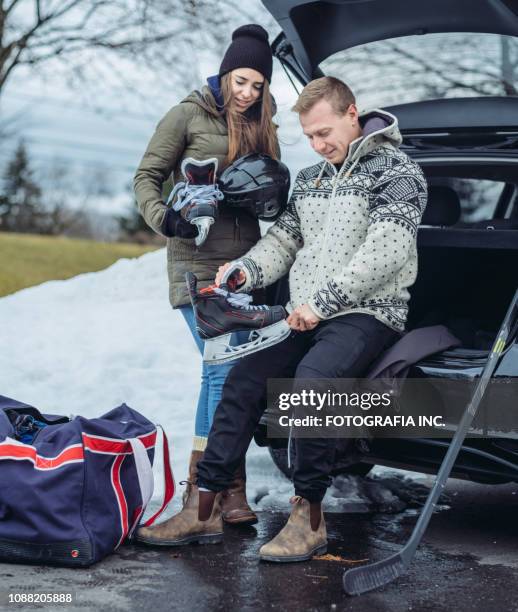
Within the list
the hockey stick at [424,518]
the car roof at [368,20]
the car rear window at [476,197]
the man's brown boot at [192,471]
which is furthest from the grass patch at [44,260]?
the hockey stick at [424,518]

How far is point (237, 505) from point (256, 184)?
51.3 inches

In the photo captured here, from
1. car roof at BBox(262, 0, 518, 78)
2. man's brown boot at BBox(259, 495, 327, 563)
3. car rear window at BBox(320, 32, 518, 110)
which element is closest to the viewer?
man's brown boot at BBox(259, 495, 327, 563)

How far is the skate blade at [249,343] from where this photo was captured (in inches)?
137

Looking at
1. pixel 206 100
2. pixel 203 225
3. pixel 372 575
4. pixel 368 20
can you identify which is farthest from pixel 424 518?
pixel 368 20

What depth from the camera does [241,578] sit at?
10.2 feet

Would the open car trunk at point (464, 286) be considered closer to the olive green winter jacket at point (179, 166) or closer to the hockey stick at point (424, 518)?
the hockey stick at point (424, 518)

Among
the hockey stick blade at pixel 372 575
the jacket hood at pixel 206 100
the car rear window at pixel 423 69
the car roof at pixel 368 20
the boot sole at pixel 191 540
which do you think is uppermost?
the car roof at pixel 368 20

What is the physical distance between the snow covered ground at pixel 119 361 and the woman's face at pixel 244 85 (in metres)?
1.72

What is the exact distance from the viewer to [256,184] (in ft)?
11.8

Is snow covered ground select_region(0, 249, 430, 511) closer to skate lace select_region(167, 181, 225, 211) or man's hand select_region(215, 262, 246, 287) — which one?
man's hand select_region(215, 262, 246, 287)

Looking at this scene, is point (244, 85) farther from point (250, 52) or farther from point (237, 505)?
point (237, 505)

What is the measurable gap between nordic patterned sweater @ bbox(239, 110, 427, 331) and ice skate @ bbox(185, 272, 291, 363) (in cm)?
16

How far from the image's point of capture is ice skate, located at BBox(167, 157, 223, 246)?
3523 millimetres

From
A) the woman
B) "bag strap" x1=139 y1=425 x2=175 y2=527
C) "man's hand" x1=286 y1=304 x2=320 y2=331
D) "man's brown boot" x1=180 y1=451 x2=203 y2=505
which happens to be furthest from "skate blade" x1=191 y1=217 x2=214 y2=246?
"man's brown boot" x1=180 y1=451 x2=203 y2=505
